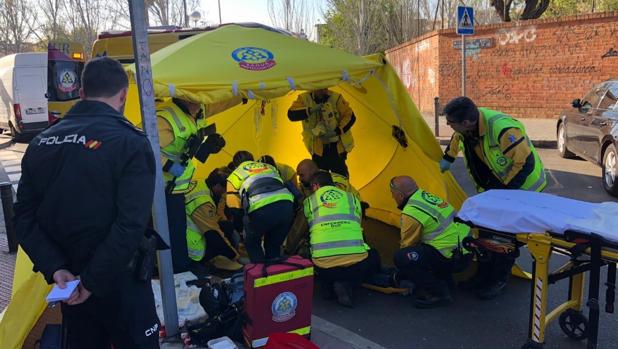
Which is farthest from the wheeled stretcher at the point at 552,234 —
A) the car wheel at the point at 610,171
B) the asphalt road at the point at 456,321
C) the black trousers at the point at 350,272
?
the car wheel at the point at 610,171

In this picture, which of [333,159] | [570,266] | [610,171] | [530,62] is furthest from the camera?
[530,62]

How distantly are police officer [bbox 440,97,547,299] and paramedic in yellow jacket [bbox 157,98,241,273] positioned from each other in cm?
225

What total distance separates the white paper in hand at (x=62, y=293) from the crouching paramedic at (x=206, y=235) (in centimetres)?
293

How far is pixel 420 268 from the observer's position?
440 centimetres

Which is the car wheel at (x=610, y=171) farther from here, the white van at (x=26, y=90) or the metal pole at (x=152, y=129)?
the white van at (x=26, y=90)

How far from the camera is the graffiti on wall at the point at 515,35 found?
14.8 meters

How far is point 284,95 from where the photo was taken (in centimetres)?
547

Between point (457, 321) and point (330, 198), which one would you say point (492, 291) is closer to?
point (457, 321)

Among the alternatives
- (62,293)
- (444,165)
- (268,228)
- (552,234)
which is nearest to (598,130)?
(444,165)

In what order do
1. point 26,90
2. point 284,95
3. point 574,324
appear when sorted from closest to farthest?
point 574,324 < point 284,95 < point 26,90

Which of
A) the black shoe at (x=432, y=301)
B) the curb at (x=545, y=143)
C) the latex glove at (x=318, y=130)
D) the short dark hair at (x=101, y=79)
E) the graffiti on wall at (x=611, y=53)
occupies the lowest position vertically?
the black shoe at (x=432, y=301)

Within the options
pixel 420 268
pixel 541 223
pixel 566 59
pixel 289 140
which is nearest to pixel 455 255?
pixel 420 268

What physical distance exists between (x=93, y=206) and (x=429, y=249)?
2.93m

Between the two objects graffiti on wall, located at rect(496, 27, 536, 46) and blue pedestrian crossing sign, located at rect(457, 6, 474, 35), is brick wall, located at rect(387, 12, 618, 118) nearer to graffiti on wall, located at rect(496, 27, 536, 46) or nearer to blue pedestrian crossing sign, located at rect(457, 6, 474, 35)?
graffiti on wall, located at rect(496, 27, 536, 46)
